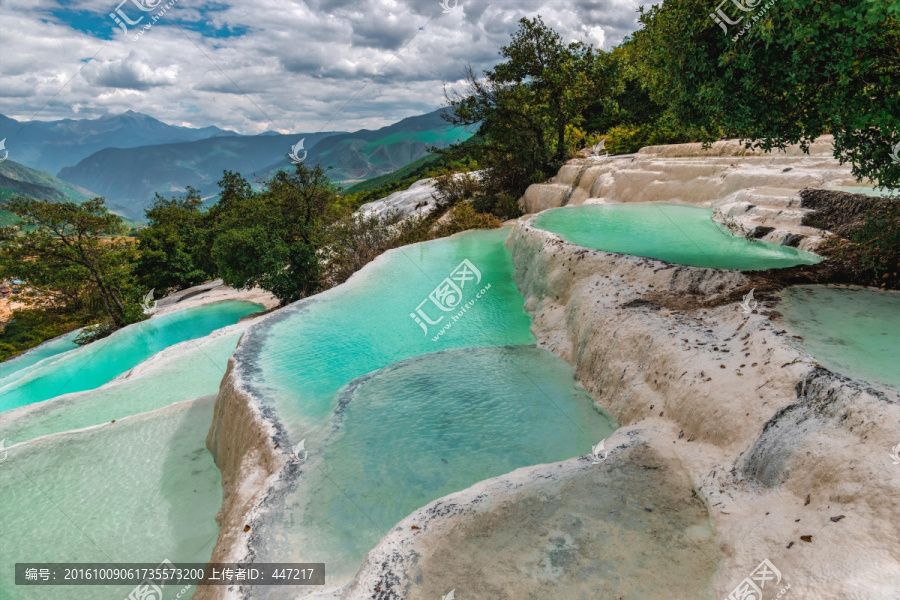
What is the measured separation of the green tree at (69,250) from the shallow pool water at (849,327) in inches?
1207

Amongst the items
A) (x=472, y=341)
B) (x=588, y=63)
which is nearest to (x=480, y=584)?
(x=472, y=341)

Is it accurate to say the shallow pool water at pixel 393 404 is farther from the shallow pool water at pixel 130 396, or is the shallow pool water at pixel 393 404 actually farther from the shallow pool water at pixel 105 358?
the shallow pool water at pixel 105 358

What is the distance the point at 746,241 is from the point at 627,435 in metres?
8.53

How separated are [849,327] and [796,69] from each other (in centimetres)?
376

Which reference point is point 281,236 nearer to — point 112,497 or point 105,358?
point 105,358

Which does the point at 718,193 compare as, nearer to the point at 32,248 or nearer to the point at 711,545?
the point at 711,545

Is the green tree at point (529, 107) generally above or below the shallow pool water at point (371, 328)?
above

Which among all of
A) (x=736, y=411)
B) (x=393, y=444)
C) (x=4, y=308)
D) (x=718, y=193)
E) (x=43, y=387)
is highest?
→ (x=718, y=193)

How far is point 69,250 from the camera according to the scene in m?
25.0

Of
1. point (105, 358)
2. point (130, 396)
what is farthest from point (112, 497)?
point (105, 358)

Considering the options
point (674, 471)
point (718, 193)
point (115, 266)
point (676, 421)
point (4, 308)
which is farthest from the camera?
point (4, 308)

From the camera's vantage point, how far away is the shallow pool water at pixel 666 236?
10.9 m

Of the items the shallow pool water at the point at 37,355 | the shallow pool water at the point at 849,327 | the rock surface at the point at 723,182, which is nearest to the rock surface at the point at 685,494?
the shallow pool water at the point at 849,327

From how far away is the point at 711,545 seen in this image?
461 centimetres
